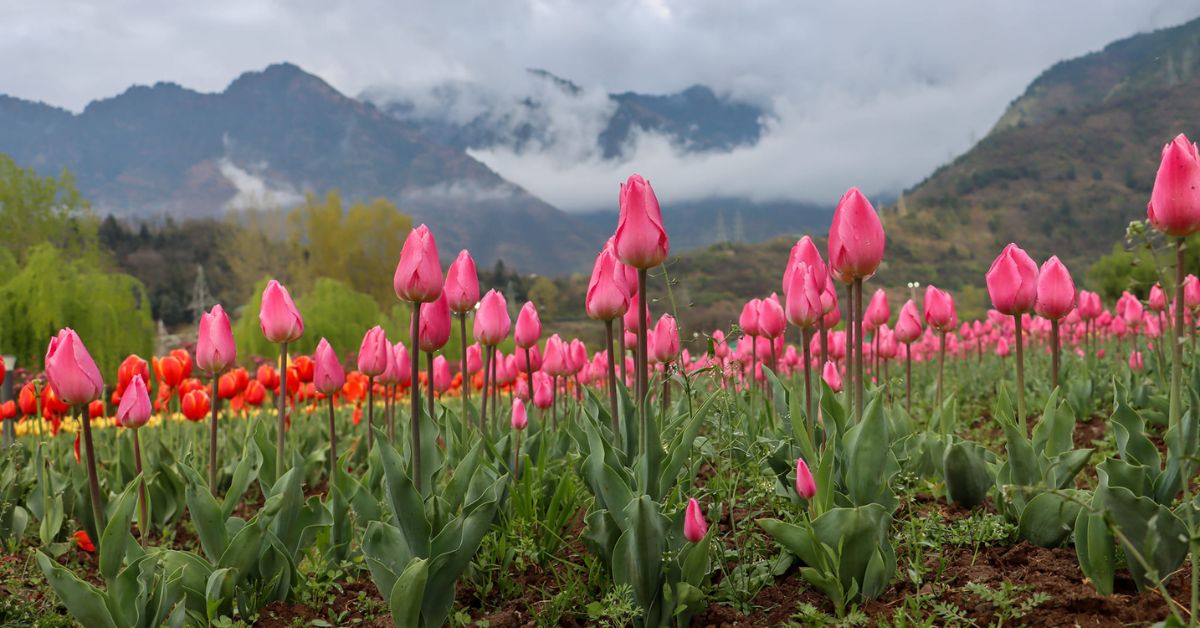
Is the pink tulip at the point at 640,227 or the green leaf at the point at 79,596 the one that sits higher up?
the pink tulip at the point at 640,227

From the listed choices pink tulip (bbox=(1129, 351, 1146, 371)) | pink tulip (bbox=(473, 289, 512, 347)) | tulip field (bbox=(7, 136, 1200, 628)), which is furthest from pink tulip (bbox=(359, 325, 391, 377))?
pink tulip (bbox=(1129, 351, 1146, 371))

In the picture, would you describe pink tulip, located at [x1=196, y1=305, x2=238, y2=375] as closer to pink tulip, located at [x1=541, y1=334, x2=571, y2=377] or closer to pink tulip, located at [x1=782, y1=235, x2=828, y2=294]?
pink tulip, located at [x1=541, y1=334, x2=571, y2=377]

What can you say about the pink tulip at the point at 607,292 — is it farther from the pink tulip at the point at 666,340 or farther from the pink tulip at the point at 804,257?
the pink tulip at the point at 804,257

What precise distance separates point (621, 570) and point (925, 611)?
3.05 ft

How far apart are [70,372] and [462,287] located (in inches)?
53.7

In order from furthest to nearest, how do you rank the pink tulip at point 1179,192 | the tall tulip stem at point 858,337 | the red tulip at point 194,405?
the red tulip at point 194,405, the tall tulip stem at point 858,337, the pink tulip at point 1179,192

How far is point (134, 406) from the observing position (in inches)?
128

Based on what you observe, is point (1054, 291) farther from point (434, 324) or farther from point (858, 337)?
point (434, 324)

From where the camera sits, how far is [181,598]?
2727 millimetres

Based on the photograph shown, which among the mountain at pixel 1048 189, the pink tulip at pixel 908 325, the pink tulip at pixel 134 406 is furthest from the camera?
the mountain at pixel 1048 189

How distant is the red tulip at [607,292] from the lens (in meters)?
2.80

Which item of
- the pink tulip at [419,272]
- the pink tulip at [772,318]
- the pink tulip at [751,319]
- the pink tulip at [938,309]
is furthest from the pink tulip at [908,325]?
the pink tulip at [419,272]

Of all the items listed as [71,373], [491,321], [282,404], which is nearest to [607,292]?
[491,321]

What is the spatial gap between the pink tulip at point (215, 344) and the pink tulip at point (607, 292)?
1.47 meters
